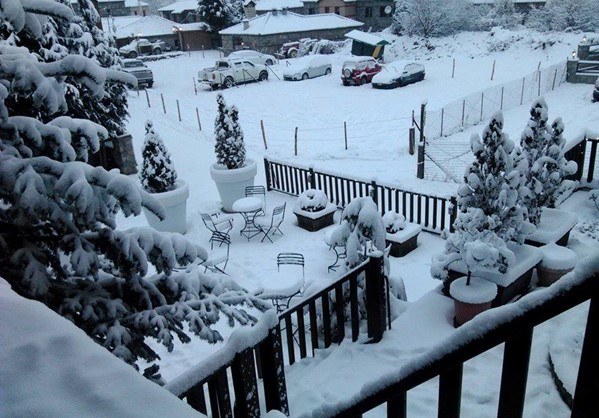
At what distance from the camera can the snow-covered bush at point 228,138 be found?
403 inches

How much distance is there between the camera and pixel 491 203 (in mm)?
5516

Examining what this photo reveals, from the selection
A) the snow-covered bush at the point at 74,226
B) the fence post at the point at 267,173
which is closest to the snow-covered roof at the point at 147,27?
the fence post at the point at 267,173

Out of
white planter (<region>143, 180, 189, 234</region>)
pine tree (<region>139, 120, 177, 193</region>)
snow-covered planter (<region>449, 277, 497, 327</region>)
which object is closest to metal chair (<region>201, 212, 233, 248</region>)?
white planter (<region>143, 180, 189, 234</region>)

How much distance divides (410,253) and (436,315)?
2.63m

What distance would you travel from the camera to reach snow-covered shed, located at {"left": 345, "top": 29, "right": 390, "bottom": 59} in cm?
3225

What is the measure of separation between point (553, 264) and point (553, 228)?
0.98 m

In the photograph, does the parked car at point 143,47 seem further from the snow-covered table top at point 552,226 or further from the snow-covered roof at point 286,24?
the snow-covered table top at point 552,226

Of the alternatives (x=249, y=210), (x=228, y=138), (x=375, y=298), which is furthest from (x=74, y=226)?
(x=228, y=138)

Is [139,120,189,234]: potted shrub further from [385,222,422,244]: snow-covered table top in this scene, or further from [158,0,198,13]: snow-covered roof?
[158,0,198,13]: snow-covered roof

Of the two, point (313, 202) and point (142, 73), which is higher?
point (142, 73)

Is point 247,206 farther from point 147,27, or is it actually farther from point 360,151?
point 147,27

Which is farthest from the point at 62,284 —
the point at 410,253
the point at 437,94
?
the point at 437,94

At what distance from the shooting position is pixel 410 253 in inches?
322

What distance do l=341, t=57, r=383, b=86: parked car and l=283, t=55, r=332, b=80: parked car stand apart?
3297 mm
